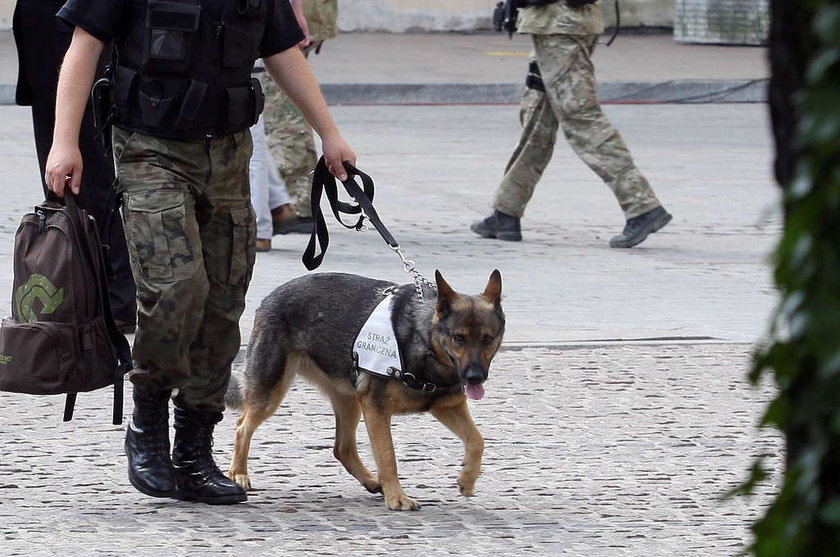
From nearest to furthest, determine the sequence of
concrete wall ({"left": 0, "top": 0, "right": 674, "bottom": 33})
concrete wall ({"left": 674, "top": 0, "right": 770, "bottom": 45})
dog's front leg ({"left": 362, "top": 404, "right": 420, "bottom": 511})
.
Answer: dog's front leg ({"left": 362, "top": 404, "right": 420, "bottom": 511}) < concrete wall ({"left": 674, "top": 0, "right": 770, "bottom": 45}) < concrete wall ({"left": 0, "top": 0, "right": 674, "bottom": 33})

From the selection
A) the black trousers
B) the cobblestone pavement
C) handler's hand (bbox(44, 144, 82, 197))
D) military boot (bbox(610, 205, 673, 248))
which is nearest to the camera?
the cobblestone pavement

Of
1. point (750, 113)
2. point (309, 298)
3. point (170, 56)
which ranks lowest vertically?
point (750, 113)

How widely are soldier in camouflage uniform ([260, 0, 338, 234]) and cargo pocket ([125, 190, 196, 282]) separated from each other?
4.51 metres

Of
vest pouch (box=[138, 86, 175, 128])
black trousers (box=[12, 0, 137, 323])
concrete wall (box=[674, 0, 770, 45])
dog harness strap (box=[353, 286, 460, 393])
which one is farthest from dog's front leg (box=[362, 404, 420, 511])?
concrete wall (box=[674, 0, 770, 45])

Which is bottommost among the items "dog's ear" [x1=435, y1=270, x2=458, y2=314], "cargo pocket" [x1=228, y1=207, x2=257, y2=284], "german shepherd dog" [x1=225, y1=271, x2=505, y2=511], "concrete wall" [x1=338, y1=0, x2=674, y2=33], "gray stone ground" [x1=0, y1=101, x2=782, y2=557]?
"concrete wall" [x1=338, y1=0, x2=674, y2=33]

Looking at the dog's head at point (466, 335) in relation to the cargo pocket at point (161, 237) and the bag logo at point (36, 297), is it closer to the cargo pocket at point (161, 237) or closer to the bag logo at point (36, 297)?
the cargo pocket at point (161, 237)

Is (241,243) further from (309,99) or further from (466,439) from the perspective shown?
(466,439)

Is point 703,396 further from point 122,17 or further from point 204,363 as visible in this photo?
point 122,17

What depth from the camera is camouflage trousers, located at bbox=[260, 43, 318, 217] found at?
9062 mm

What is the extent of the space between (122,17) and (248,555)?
1.53 metres

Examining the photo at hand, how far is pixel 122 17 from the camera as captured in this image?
4438 mm

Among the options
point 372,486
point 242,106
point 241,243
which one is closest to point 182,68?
point 242,106

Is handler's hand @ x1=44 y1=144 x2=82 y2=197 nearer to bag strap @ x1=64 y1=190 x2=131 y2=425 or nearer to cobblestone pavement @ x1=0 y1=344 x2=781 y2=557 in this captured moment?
bag strap @ x1=64 y1=190 x2=131 y2=425

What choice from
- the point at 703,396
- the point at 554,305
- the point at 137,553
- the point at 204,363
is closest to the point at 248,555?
the point at 137,553
